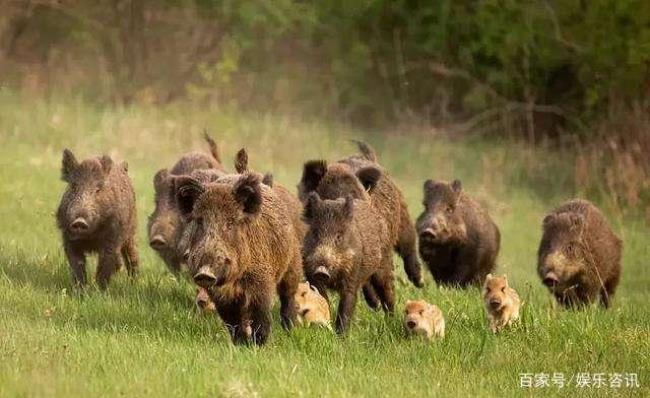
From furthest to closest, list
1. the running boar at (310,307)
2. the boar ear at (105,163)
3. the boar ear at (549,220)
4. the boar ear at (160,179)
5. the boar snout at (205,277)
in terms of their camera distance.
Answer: the boar ear at (549,220) → the boar ear at (160,179) → the boar ear at (105,163) → the running boar at (310,307) → the boar snout at (205,277)

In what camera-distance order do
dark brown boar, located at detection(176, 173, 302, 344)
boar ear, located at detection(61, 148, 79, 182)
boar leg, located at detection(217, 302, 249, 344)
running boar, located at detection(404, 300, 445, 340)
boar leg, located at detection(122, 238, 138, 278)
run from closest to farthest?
dark brown boar, located at detection(176, 173, 302, 344) < boar leg, located at detection(217, 302, 249, 344) < running boar, located at detection(404, 300, 445, 340) < boar ear, located at detection(61, 148, 79, 182) < boar leg, located at detection(122, 238, 138, 278)

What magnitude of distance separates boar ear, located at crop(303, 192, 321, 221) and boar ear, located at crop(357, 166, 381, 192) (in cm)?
139

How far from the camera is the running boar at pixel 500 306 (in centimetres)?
945

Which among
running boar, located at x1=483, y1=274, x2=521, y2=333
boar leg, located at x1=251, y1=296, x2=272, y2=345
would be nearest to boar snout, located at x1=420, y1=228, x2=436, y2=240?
running boar, located at x1=483, y1=274, x2=521, y2=333

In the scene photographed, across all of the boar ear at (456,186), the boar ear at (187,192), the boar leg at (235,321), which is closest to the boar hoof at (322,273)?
the boar leg at (235,321)

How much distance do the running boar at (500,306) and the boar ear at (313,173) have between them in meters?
1.64

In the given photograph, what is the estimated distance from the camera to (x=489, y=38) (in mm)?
25891

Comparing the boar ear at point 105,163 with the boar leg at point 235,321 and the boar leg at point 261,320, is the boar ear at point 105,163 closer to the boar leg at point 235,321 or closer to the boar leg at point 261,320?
the boar leg at point 235,321

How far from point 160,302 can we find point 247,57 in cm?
1879

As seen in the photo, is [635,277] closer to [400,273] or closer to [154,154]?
[400,273]

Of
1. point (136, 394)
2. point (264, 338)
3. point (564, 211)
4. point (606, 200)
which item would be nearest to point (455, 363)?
point (264, 338)

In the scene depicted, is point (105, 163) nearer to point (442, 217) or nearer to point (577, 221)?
point (442, 217)

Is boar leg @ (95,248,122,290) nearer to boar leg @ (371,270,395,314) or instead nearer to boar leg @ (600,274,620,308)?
boar leg @ (371,270,395,314)

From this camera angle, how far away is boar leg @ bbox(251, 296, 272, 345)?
8328 mm
